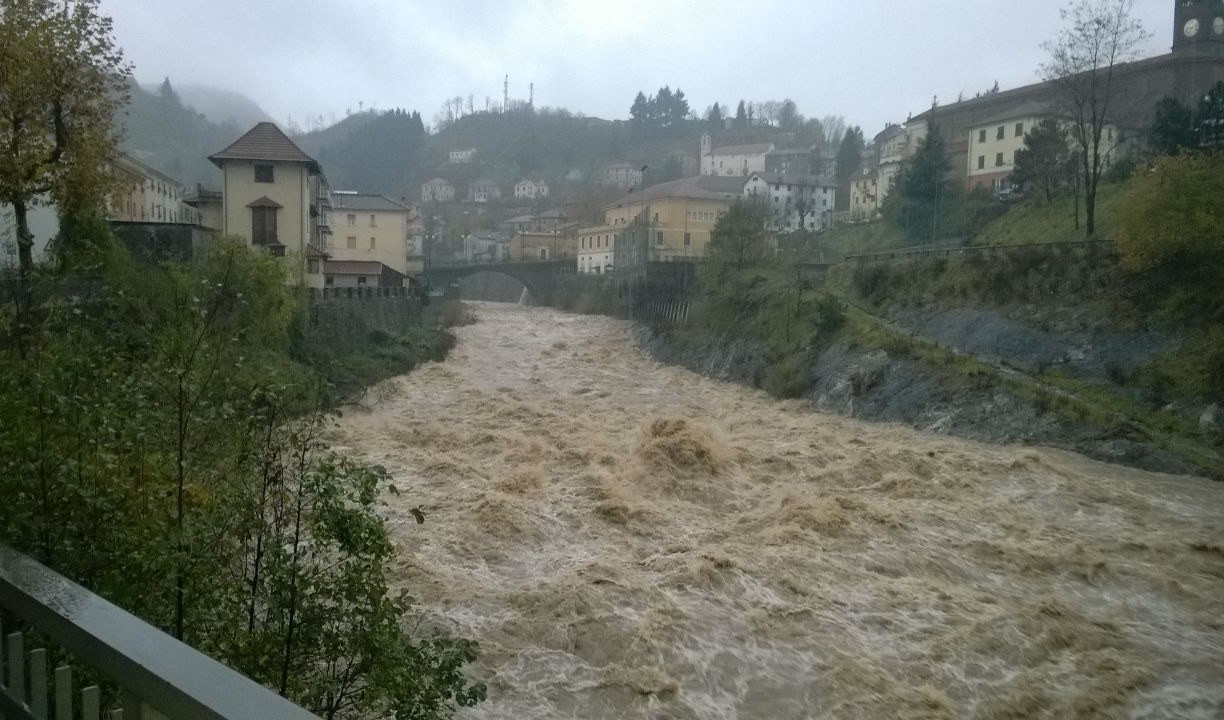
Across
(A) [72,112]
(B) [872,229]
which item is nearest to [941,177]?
(B) [872,229]

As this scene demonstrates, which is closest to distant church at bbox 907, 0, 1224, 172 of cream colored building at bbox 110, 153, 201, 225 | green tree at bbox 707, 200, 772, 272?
green tree at bbox 707, 200, 772, 272

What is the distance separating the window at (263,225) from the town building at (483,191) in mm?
66994

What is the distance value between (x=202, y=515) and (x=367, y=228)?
5180cm

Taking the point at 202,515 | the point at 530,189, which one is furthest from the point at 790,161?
the point at 202,515

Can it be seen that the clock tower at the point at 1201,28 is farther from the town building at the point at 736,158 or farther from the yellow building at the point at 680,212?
the town building at the point at 736,158

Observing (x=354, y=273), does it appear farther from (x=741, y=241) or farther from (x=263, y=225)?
(x=741, y=241)

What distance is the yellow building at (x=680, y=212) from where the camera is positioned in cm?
5097

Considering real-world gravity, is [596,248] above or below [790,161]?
below

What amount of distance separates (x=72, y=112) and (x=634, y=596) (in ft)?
49.4

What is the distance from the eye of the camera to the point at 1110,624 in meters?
10.7

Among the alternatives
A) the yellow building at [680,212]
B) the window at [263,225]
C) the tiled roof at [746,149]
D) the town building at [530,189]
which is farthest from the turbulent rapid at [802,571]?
the town building at [530,189]

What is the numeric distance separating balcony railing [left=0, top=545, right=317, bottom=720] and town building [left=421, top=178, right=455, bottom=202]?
307 ft

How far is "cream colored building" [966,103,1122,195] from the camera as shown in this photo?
128 ft

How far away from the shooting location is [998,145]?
41.2m
